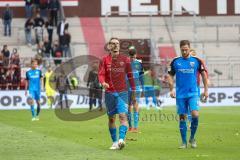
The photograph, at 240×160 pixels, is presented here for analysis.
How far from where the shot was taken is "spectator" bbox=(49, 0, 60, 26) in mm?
47625

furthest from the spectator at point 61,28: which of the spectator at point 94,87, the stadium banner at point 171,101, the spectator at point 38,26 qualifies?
the spectator at point 94,87

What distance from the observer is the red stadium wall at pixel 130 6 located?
2053 inches

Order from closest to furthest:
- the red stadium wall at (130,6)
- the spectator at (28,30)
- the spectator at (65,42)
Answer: the spectator at (65,42), the spectator at (28,30), the red stadium wall at (130,6)

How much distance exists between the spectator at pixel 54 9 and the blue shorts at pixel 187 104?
3085 centimetres

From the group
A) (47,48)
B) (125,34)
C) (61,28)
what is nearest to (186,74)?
(47,48)

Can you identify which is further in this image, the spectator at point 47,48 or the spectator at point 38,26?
the spectator at point 38,26

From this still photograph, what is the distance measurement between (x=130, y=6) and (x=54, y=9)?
298 inches

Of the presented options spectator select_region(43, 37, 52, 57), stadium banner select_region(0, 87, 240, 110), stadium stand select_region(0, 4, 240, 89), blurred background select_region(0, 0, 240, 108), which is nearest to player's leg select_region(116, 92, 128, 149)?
blurred background select_region(0, 0, 240, 108)

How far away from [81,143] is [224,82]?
2487 cm

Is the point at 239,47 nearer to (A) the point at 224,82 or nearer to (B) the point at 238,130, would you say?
(A) the point at 224,82

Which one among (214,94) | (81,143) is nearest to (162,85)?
(214,94)

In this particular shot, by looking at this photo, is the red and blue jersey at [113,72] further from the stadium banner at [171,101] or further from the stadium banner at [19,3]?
the stadium banner at [19,3]

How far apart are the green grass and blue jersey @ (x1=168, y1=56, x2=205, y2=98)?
4.02ft

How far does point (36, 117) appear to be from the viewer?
99.8 feet
